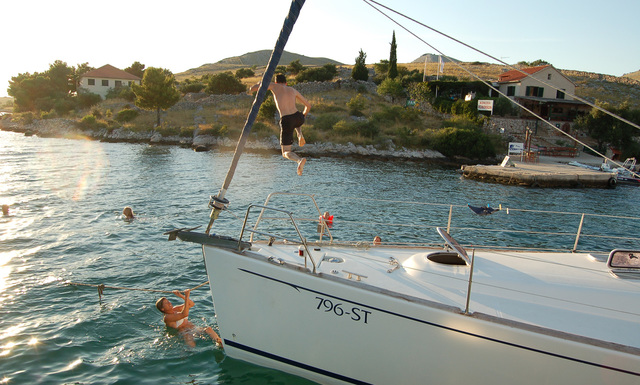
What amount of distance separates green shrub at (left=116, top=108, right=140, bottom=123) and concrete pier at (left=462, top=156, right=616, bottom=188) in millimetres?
46345

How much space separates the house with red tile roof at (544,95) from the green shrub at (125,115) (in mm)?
54165

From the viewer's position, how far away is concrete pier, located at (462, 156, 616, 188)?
115 feet

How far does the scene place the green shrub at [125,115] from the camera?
60250mm

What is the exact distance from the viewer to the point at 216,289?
675 cm

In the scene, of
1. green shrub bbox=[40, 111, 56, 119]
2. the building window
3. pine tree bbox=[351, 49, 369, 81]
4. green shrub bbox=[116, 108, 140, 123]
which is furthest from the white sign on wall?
green shrub bbox=[40, 111, 56, 119]

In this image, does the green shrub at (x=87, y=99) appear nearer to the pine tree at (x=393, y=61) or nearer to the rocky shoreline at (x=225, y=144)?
the rocky shoreline at (x=225, y=144)

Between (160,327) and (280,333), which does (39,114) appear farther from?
(280,333)

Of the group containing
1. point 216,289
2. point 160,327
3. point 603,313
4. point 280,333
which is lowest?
point 160,327

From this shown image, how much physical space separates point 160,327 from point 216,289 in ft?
14.2

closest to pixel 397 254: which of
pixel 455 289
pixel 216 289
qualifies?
pixel 455 289

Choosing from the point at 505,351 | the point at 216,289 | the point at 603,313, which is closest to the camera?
the point at 505,351

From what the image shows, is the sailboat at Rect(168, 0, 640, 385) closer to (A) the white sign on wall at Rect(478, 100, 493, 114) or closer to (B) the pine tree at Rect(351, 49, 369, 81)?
(A) the white sign on wall at Rect(478, 100, 493, 114)

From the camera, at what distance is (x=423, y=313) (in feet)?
18.1

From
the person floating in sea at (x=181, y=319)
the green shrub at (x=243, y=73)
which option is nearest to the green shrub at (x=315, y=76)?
the green shrub at (x=243, y=73)
